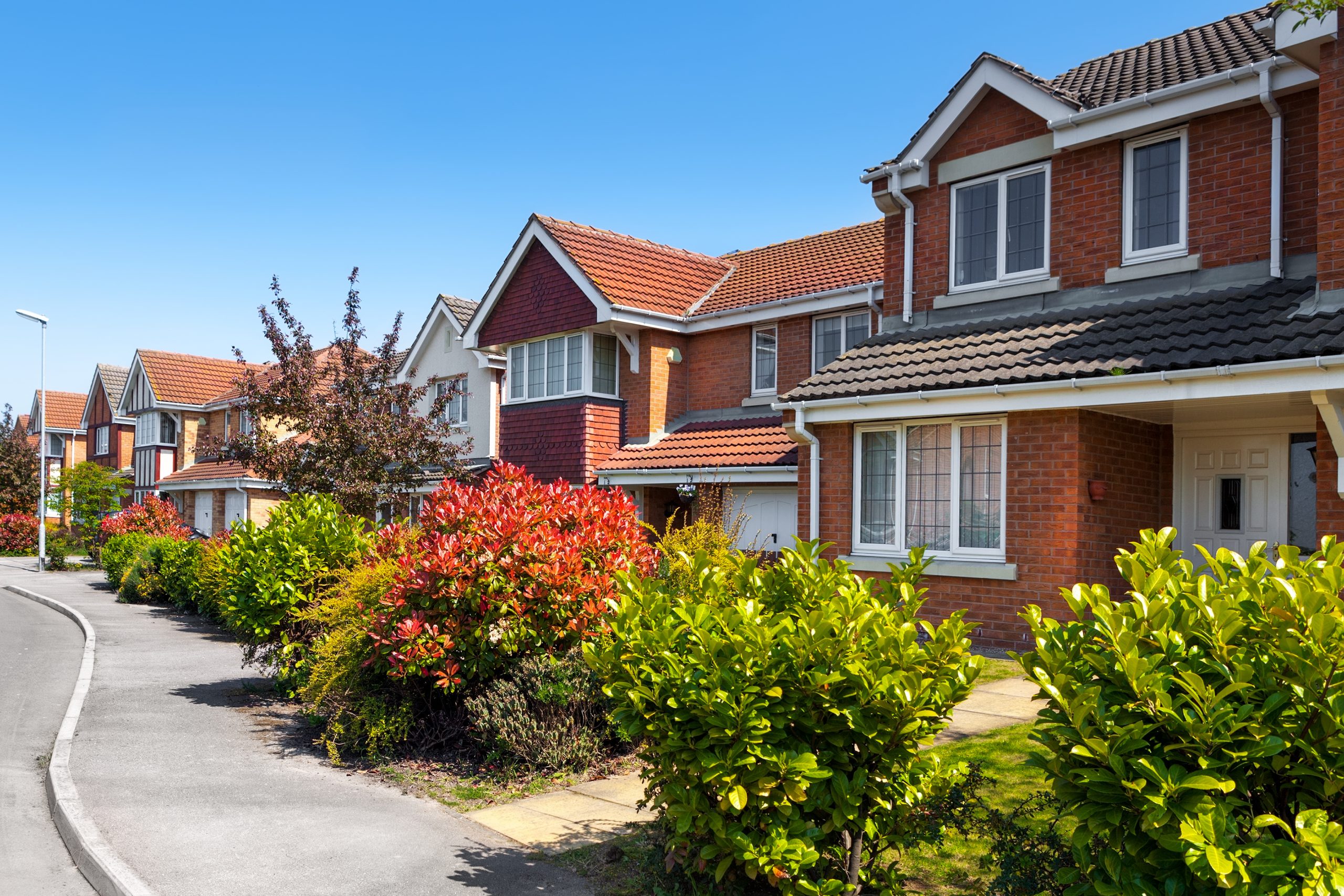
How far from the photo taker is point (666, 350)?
68.0 ft

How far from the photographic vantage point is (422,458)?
1478 cm

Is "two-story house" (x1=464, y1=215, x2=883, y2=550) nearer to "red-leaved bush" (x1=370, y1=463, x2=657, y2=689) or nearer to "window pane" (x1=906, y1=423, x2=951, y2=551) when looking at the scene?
"window pane" (x1=906, y1=423, x2=951, y2=551)

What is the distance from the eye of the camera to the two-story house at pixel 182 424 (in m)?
39.5

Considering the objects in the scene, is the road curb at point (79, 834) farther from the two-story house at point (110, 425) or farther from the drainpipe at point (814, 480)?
the two-story house at point (110, 425)

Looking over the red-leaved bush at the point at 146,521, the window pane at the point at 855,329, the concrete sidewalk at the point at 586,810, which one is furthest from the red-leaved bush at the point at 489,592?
the red-leaved bush at the point at 146,521

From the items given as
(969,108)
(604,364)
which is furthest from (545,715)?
(604,364)

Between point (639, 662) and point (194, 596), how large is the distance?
18.5 metres

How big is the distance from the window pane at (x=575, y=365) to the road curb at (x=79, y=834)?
39.9 feet

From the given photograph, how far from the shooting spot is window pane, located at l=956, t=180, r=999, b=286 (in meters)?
13.3

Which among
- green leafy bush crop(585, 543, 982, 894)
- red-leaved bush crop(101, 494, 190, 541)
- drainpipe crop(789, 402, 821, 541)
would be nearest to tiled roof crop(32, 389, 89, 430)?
red-leaved bush crop(101, 494, 190, 541)

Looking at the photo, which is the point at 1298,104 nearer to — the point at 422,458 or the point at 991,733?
the point at 991,733

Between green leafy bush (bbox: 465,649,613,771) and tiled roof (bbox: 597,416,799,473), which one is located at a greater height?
tiled roof (bbox: 597,416,799,473)

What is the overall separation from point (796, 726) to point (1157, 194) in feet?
32.8

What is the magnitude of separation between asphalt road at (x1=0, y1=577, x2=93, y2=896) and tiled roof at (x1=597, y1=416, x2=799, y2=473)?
10.3 metres
